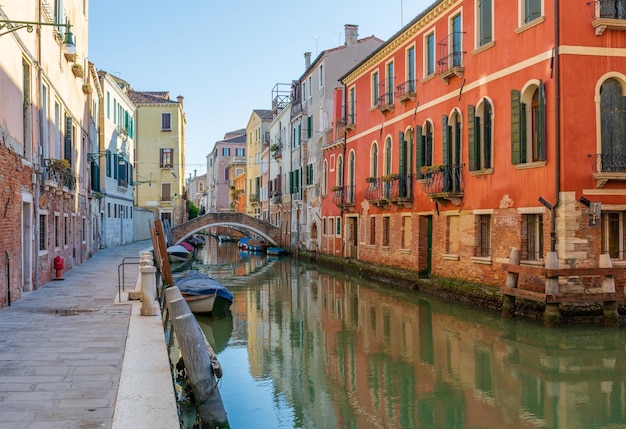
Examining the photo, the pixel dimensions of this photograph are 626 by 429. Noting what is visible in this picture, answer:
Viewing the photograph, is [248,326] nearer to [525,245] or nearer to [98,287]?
[98,287]

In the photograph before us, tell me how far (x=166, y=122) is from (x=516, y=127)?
35.9 meters

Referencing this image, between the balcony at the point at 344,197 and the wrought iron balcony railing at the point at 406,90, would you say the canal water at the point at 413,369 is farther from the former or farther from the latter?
the balcony at the point at 344,197

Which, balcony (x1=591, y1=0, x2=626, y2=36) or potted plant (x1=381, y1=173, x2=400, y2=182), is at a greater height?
balcony (x1=591, y1=0, x2=626, y2=36)

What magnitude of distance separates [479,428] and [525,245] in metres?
7.11

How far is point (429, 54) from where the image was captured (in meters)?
18.0

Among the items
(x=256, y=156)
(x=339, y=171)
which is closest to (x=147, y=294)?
(x=339, y=171)

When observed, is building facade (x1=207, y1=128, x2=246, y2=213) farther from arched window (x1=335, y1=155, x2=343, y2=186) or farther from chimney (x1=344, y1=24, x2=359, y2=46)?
arched window (x1=335, y1=155, x2=343, y2=186)

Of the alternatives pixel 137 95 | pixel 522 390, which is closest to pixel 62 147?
Result: pixel 522 390

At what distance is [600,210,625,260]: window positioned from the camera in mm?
12180

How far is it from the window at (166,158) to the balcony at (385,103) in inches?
1057

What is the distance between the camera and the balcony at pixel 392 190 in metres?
19.2

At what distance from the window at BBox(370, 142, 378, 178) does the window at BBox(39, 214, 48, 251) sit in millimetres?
12054

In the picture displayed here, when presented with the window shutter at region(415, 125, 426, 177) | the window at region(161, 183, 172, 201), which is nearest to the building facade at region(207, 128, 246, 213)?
the window at region(161, 183, 172, 201)

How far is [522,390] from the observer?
8078 millimetres
